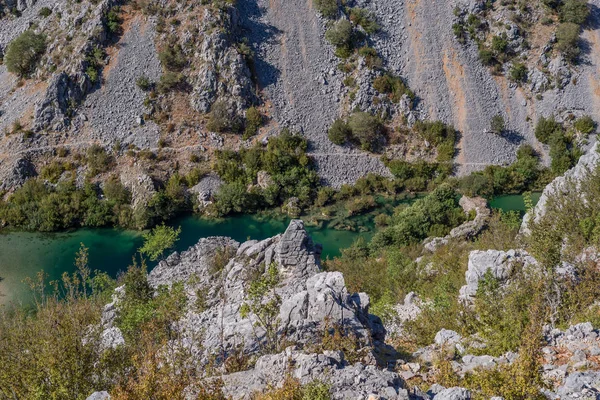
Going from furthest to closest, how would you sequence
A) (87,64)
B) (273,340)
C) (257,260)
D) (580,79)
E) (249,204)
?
(580,79) → (87,64) → (249,204) → (257,260) → (273,340)

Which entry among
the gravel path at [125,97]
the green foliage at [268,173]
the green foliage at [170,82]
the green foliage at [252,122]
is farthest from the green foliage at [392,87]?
the gravel path at [125,97]

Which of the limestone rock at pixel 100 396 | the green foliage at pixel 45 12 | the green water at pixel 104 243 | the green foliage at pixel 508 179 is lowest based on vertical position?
the green foliage at pixel 508 179

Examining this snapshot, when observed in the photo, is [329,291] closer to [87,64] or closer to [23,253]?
[23,253]

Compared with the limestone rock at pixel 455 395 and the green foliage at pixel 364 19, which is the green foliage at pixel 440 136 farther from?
the limestone rock at pixel 455 395

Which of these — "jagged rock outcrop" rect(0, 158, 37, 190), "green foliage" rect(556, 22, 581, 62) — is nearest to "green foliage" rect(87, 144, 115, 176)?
"jagged rock outcrop" rect(0, 158, 37, 190)

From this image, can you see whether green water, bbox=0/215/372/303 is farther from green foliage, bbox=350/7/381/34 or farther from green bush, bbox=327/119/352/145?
green foliage, bbox=350/7/381/34

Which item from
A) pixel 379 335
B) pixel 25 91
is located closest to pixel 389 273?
pixel 379 335
